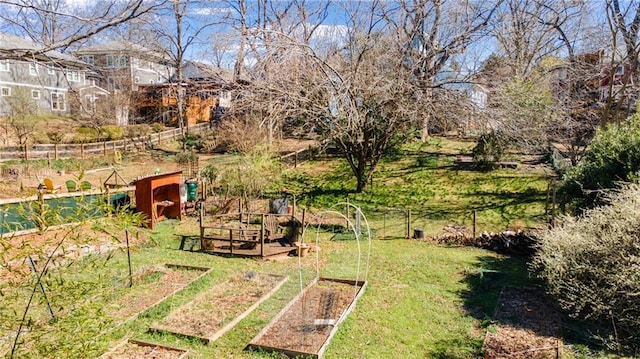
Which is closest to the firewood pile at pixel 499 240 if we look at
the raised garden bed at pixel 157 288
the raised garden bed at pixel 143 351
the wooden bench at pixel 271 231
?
the wooden bench at pixel 271 231

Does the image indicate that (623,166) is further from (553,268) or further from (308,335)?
(308,335)

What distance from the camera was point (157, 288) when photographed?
8445 millimetres

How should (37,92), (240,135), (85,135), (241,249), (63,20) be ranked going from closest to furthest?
(63,20)
(241,249)
(240,135)
(85,135)
(37,92)

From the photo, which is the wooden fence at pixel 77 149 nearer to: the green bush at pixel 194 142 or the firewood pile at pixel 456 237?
the green bush at pixel 194 142

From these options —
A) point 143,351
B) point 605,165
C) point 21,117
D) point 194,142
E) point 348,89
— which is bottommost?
point 143,351

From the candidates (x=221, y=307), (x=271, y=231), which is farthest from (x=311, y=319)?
(x=271, y=231)

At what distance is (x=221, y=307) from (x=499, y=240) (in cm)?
774

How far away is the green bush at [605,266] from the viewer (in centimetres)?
626

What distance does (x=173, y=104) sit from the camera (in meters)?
35.7

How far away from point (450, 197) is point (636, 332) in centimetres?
1032

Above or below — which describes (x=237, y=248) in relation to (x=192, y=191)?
→ below

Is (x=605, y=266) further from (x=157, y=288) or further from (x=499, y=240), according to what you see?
(x=157, y=288)

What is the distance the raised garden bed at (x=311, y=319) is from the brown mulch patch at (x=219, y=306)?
71 cm

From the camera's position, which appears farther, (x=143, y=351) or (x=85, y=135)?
(x=85, y=135)
